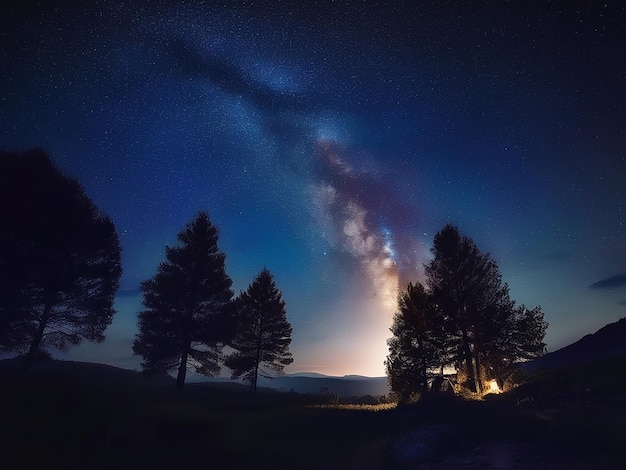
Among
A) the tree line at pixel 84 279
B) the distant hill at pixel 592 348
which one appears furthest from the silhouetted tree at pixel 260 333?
the distant hill at pixel 592 348

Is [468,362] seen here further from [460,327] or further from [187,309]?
[187,309]

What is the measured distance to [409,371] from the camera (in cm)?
2555

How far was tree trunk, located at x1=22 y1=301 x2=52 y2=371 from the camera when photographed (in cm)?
1738

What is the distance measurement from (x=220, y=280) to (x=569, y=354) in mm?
207762

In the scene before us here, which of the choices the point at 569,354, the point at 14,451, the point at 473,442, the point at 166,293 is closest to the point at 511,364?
the point at 473,442

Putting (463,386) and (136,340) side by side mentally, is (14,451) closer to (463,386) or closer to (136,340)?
(136,340)

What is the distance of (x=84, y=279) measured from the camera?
1922 centimetres

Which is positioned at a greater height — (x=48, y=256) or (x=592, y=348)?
(x=592, y=348)

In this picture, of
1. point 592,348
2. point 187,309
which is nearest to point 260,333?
point 187,309

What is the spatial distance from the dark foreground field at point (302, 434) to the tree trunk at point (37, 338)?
3.60ft

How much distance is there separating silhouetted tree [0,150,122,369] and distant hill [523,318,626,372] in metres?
172

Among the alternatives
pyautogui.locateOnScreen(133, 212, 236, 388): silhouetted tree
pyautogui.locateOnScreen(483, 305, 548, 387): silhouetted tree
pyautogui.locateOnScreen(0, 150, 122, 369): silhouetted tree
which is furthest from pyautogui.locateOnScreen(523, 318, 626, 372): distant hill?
pyautogui.locateOnScreen(0, 150, 122, 369): silhouetted tree

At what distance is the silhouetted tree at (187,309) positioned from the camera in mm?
22422

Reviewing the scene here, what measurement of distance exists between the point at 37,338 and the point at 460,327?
86.2ft
